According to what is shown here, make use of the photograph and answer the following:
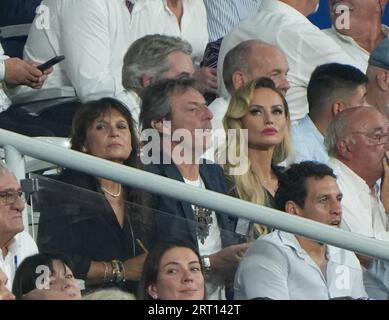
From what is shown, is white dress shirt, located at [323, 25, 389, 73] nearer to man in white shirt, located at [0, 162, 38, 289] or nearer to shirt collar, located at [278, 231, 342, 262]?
shirt collar, located at [278, 231, 342, 262]

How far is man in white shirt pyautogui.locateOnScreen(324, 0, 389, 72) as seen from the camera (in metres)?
8.00

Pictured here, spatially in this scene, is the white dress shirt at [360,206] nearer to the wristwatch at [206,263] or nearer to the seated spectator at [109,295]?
the wristwatch at [206,263]

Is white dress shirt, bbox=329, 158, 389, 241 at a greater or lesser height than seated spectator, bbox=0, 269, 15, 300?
greater

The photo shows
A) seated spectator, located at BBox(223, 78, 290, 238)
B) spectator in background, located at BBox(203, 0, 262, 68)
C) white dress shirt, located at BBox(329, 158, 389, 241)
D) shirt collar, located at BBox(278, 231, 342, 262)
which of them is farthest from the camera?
spectator in background, located at BBox(203, 0, 262, 68)

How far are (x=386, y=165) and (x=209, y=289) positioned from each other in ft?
5.12

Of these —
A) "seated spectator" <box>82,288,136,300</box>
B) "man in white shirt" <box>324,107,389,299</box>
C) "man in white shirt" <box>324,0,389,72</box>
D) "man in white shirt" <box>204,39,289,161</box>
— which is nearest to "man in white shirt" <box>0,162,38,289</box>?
"seated spectator" <box>82,288,136,300</box>

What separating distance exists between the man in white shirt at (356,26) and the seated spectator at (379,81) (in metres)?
0.20

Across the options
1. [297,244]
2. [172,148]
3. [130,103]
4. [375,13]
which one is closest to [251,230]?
[297,244]

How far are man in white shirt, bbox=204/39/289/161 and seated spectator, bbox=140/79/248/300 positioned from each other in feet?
1.05

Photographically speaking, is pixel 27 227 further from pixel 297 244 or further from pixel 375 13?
pixel 375 13

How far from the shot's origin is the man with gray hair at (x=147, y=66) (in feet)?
22.9

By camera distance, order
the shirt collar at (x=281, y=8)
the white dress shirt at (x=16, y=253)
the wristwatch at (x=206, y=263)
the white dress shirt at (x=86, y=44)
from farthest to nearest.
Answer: the shirt collar at (x=281, y=8) < the white dress shirt at (x=86, y=44) < the wristwatch at (x=206, y=263) < the white dress shirt at (x=16, y=253)

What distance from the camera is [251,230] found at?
6.18 m

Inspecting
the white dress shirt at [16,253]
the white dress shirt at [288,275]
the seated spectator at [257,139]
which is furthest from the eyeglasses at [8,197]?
the seated spectator at [257,139]
